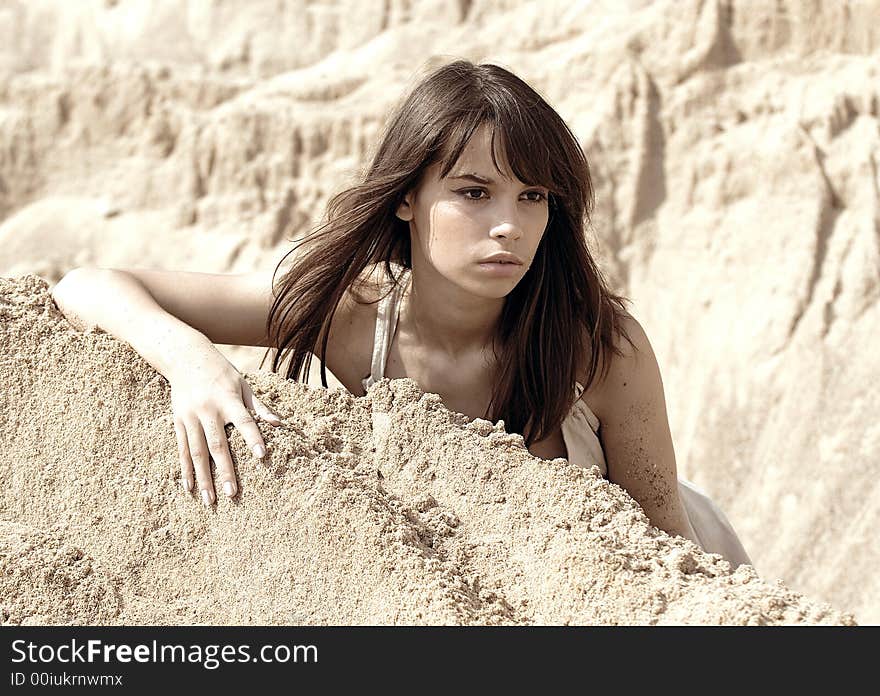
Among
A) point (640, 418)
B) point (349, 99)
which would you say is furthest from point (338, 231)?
point (349, 99)

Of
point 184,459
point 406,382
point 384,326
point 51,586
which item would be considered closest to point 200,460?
point 184,459

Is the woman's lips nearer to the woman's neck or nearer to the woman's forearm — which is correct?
the woman's neck

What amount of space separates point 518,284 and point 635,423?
34 centimetres

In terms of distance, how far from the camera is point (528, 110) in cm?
175

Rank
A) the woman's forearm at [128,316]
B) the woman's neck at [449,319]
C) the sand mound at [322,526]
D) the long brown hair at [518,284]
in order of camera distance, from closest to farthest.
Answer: the sand mound at [322,526], the woman's forearm at [128,316], the long brown hair at [518,284], the woman's neck at [449,319]

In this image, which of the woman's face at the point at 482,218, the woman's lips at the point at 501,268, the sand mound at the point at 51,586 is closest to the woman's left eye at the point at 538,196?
the woman's face at the point at 482,218

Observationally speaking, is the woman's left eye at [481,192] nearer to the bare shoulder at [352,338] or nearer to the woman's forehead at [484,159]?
the woman's forehead at [484,159]

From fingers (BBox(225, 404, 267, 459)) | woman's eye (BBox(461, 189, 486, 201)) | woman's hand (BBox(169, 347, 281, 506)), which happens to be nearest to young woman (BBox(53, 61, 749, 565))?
woman's eye (BBox(461, 189, 486, 201))

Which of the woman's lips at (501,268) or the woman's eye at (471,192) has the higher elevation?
the woman's eye at (471,192)

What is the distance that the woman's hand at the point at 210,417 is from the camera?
1350 mm

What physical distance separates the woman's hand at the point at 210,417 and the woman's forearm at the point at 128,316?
0.04 metres

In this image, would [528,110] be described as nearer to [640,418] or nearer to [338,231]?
[338,231]

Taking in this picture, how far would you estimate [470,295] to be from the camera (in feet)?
6.16

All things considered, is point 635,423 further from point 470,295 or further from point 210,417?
point 210,417
